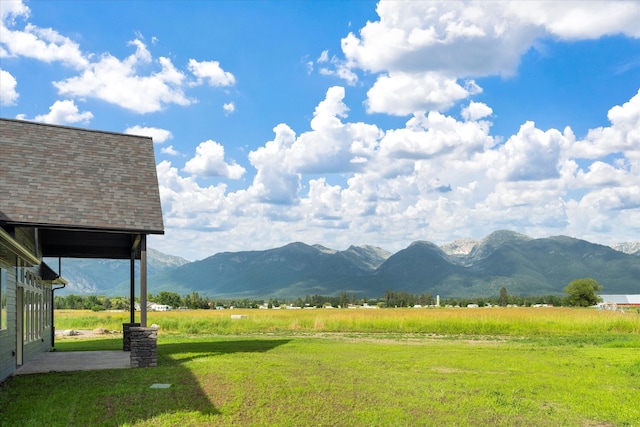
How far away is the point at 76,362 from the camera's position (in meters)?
18.3

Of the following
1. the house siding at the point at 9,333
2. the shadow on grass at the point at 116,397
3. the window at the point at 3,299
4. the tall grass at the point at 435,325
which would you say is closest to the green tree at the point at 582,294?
the tall grass at the point at 435,325

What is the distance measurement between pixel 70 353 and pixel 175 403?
42.0 feet

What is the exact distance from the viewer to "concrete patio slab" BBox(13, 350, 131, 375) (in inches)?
650

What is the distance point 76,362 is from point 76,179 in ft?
18.9

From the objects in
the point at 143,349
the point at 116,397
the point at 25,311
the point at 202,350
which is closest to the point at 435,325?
the point at 202,350

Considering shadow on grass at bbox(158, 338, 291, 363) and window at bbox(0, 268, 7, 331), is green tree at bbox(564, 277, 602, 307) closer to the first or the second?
shadow on grass at bbox(158, 338, 291, 363)

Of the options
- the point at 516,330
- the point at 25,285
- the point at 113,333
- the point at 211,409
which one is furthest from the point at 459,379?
the point at 113,333

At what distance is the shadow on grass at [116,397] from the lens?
9.95m

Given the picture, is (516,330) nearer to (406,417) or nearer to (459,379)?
(459,379)

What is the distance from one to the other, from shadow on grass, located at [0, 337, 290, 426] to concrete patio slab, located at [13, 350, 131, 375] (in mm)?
1039

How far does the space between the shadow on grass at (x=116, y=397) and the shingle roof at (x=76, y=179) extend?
Answer: 427 centimetres

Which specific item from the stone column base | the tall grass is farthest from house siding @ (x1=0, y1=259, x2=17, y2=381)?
the tall grass

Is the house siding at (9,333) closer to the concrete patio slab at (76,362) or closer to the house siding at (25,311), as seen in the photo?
the house siding at (25,311)

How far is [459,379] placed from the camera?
554 inches
